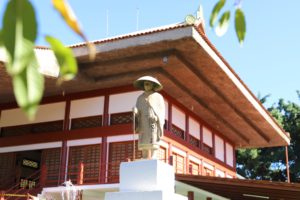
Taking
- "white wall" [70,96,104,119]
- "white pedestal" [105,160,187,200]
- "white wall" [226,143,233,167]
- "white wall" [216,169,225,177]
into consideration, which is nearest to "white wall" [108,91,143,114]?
"white wall" [70,96,104,119]

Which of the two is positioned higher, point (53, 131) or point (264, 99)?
point (264, 99)

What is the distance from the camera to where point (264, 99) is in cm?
3547

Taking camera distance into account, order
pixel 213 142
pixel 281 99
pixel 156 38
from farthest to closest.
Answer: pixel 281 99 → pixel 213 142 → pixel 156 38

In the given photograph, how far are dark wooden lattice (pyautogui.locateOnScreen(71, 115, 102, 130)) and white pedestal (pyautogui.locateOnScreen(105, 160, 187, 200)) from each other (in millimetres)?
5652

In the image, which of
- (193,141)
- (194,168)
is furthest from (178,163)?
(193,141)

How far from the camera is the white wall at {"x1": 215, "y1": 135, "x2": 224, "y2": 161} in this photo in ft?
63.1

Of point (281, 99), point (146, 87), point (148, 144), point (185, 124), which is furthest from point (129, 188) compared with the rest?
point (281, 99)

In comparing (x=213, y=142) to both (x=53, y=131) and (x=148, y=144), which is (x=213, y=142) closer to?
(x=53, y=131)

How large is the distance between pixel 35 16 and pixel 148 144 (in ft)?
28.5

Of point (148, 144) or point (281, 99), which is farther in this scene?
point (281, 99)

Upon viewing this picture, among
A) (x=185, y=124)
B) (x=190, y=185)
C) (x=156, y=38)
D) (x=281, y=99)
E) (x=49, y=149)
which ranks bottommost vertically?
(x=190, y=185)

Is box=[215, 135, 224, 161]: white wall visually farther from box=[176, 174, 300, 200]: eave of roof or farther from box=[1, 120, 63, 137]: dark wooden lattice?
box=[1, 120, 63, 137]: dark wooden lattice

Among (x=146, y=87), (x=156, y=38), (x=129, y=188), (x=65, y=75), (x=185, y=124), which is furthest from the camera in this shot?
(x=185, y=124)

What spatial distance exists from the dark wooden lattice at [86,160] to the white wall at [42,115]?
140 centimetres
